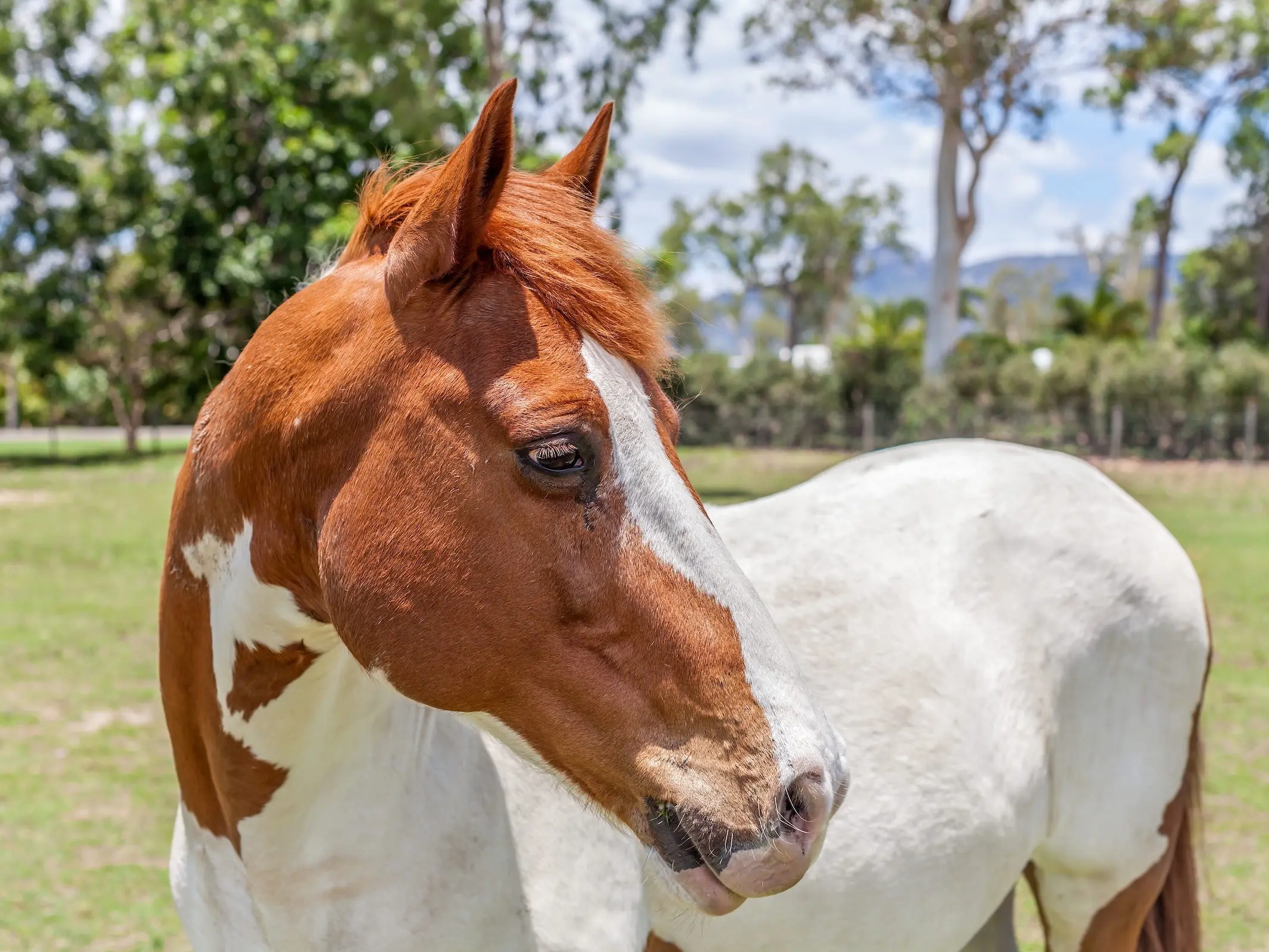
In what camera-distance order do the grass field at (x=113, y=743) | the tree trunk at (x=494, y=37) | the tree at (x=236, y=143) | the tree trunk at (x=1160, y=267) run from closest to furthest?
1. the grass field at (x=113, y=743)
2. the tree trunk at (x=494, y=37)
3. the tree at (x=236, y=143)
4. the tree trunk at (x=1160, y=267)

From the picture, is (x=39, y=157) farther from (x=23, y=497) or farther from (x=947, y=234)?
(x=947, y=234)

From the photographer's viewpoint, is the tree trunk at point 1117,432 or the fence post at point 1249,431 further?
the tree trunk at point 1117,432

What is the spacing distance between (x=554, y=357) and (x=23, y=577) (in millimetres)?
10442

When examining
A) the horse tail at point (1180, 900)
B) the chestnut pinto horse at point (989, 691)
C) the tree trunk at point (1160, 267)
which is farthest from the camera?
the tree trunk at point (1160, 267)

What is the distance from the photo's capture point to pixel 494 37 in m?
14.5

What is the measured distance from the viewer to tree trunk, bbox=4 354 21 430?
3738cm

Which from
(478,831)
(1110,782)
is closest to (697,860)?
(478,831)

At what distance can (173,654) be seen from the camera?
1754 mm

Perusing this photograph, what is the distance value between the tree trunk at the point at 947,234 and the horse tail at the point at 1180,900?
65.9 ft

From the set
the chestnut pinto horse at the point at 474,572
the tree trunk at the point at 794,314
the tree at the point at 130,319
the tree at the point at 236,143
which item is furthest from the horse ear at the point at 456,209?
the tree trunk at the point at 794,314

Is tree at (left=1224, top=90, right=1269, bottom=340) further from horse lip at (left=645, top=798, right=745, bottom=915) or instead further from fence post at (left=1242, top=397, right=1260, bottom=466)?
horse lip at (left=645, top=798, right=745, bottom=915)

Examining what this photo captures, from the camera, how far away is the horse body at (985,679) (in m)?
2.19

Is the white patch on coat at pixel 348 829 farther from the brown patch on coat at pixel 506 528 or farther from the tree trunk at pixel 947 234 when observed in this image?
the tree trunk at pixel 947 234

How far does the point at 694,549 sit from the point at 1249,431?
79.9ft
